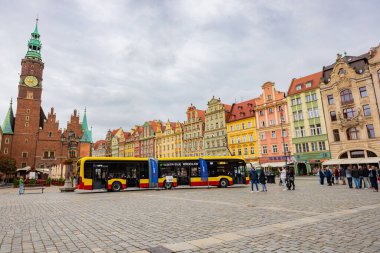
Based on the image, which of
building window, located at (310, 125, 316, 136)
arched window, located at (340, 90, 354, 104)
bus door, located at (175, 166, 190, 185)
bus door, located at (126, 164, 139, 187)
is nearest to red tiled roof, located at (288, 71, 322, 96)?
arched window, located at (340, 90, 354, 104)

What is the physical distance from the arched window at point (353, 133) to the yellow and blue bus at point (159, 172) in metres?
24.6

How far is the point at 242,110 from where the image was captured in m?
59.2

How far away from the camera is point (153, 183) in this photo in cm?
2505

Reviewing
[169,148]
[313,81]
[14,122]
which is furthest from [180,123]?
[14,122]

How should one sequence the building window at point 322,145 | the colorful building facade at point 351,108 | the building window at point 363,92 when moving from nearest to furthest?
the colorful building facade at point 351,108
the building window at point 363,92
the building window at point 322,145

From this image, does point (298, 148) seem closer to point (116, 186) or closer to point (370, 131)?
point (370, 131)

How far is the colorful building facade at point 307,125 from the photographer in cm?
4438

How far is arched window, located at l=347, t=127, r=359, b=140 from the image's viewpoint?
4012 cm

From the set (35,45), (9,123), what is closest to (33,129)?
(9,123)

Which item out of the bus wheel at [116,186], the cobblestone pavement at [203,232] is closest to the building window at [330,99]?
the bus wheel at [116,186]

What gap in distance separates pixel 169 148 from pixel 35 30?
159ft

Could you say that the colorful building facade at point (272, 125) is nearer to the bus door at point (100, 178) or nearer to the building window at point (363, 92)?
the building window at point (363, 92)

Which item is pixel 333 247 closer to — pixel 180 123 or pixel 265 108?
pixel 265 108

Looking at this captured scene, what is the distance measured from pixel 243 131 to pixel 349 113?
2125cm
